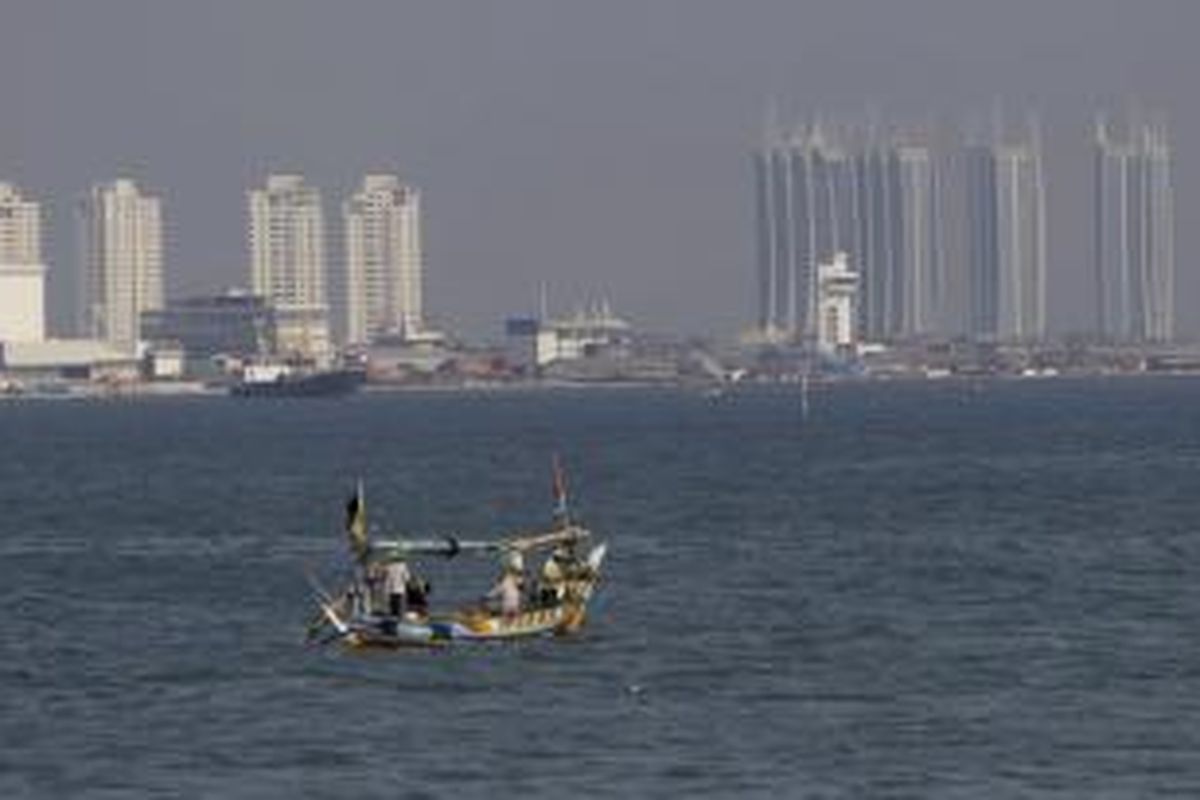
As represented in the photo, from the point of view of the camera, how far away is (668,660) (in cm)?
5422

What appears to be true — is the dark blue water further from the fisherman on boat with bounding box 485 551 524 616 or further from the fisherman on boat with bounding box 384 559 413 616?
the fisherman on boat with bounding box 384 559 413 616

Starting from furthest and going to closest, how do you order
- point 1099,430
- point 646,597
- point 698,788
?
point 1099,430, point 646,597, point 698,788

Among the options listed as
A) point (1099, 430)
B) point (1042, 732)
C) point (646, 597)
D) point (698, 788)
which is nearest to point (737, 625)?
point (646, 597)

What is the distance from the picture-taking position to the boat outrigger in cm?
5616

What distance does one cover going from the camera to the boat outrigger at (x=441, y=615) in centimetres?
5616

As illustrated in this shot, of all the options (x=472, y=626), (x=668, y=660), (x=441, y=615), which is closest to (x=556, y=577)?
(x=472, y=626)

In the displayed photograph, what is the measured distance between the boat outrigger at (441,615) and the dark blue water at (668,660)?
1.74 feet

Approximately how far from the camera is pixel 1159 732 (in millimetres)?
45125

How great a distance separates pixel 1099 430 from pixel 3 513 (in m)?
82.9

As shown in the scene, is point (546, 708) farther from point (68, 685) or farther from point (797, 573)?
point (797, 573)

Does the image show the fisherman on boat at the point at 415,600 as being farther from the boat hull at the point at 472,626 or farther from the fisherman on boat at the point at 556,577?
the fisherman on boat at the point at 556,577

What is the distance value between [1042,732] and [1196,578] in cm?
2471

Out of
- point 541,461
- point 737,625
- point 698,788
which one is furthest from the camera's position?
point 541,461

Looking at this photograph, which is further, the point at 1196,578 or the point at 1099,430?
the point at 1099,430
